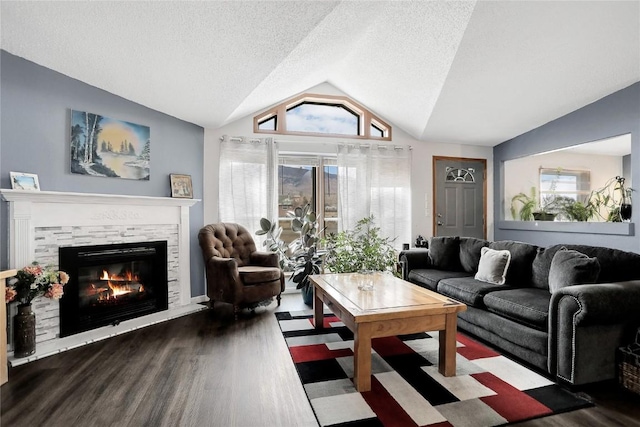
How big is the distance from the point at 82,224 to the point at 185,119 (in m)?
1.78

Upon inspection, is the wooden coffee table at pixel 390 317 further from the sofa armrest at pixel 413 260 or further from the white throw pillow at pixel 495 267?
the sofa armrest at pixel 413 260

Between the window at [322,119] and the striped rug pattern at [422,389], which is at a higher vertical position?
the window at [322,119]

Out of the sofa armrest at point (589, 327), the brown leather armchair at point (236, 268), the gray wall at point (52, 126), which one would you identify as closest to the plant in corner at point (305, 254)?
the brown leather armchair at point (236, 268)

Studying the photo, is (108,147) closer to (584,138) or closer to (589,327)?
(589,327)

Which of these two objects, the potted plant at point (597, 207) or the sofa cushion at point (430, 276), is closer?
the sofa cushion at point (430, 276)

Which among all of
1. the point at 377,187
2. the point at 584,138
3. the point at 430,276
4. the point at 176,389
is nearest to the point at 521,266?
the point at 430,276

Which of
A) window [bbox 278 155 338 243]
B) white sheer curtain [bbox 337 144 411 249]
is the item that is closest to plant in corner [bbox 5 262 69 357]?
window [bbox 278 155 338 243]

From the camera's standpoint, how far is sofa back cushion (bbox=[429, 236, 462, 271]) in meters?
4.10

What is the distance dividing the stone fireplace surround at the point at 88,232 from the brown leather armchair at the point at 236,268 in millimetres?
356

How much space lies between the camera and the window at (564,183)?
571 centimetres

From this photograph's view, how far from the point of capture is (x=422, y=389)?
2.14 m

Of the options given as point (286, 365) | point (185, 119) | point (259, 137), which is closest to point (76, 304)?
point (286, 365)

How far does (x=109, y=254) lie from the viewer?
3348 mm

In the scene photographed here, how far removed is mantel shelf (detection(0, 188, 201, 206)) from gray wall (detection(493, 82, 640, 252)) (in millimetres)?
4807
